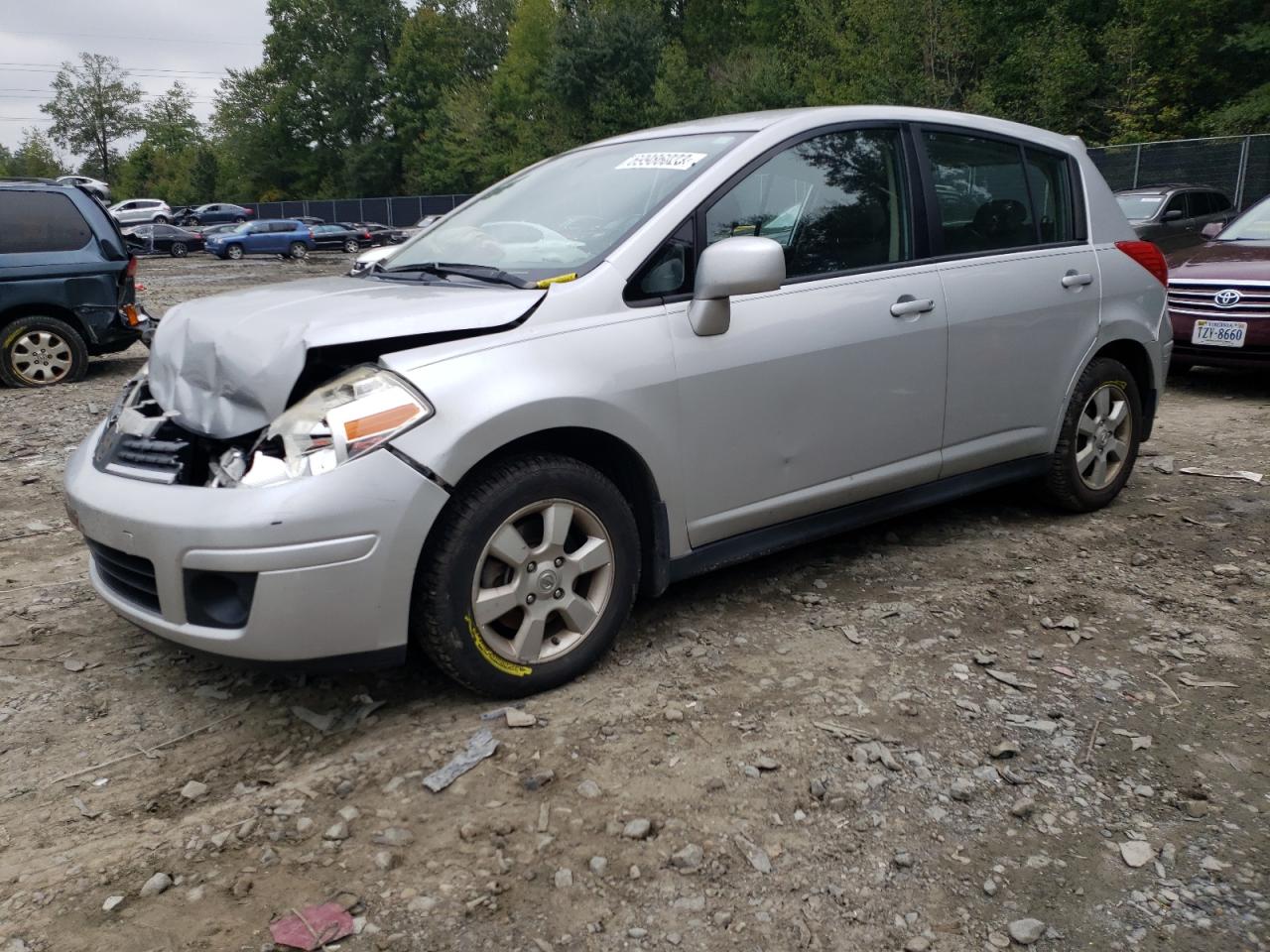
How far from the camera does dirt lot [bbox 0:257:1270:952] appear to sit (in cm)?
225

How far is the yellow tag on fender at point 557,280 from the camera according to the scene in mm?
3209

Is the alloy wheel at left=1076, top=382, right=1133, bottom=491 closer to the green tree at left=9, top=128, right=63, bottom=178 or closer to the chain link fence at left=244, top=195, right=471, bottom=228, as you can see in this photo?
the chain link fence at left=244, top=195, right=471, bottom=228

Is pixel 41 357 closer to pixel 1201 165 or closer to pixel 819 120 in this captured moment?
pixel 819 120

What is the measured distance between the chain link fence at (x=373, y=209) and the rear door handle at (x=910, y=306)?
53.4 metres

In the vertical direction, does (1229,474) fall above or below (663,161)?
below

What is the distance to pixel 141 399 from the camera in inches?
137

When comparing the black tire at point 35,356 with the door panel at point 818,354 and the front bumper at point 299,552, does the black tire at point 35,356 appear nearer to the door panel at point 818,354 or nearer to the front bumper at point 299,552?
the front bumper at point 299,552

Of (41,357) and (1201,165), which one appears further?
(1201,165)

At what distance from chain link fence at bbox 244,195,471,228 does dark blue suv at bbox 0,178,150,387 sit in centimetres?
4683

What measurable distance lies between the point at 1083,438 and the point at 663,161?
239cm

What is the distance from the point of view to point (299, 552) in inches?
106

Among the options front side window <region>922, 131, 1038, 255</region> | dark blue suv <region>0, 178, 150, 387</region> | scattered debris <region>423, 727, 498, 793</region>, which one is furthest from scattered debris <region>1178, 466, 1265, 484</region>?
dark blue suv <region>0, 178, 150, 387</region>

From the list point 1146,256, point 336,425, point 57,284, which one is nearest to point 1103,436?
point 1146,256

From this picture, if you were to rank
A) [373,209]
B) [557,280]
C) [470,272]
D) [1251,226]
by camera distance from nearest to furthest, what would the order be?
1. [557,280]
2. [470,272]
3. [1251,226]
4. [373,209]
